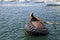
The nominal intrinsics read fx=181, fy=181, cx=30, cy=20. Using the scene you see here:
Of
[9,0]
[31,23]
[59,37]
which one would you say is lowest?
[9,0]

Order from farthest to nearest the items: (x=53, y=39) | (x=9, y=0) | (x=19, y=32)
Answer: (x=9, y=0) < (x=19, y=32) < (x=53, y=39)

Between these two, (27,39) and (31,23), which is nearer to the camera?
(27,39)

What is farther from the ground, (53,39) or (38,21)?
(38,21)

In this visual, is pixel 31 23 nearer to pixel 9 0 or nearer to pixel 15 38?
pixel 15 38

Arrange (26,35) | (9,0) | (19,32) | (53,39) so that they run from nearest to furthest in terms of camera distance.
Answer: (53,39) < (26,35) < (19,32) < (9,0)

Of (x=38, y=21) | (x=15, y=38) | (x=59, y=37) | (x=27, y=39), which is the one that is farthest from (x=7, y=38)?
(x=59, y=37)

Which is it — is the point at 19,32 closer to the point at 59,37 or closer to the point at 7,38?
the point at 7,38

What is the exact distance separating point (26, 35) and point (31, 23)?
1.16m

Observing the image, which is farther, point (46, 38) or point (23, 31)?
point (23, 31)

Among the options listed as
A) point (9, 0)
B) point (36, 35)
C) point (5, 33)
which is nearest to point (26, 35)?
point (36, 35)

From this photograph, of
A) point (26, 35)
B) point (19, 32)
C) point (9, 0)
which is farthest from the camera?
point (9, 0)

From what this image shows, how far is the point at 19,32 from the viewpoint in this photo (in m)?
17.2

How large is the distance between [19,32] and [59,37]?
3904 mm

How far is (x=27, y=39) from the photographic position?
15148 millimetres
